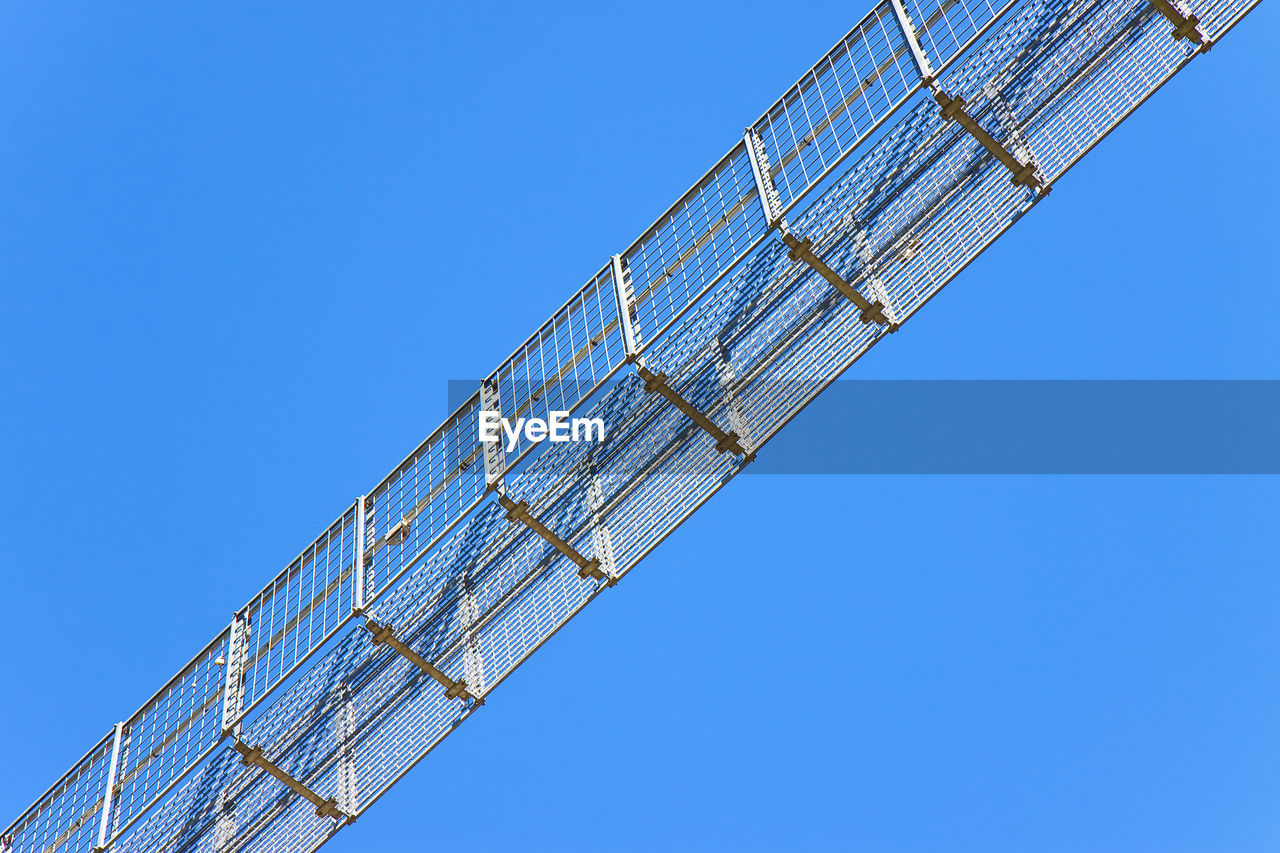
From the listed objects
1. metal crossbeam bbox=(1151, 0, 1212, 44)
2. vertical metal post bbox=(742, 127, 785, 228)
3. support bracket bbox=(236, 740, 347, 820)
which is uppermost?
vertical metal post bbox=(742, 127, 785, 228)

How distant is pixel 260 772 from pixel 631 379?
895 cm

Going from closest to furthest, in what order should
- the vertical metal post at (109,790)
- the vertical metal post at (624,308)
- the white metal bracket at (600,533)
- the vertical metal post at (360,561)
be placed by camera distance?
the vertical metal post at (624,308), the white metal bracket at (600,533), the vertical metal post at (360,561), the vertical metal post at (109,790)

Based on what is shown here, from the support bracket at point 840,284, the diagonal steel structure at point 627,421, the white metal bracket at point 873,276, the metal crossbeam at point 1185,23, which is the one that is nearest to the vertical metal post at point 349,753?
the diagonal steel structure at point 627,421

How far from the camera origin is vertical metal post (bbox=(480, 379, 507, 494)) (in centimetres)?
2478

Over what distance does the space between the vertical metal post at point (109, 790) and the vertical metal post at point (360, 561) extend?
635 cm

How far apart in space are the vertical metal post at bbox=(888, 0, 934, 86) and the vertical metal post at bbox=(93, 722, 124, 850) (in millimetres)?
16838

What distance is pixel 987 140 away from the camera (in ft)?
72.7

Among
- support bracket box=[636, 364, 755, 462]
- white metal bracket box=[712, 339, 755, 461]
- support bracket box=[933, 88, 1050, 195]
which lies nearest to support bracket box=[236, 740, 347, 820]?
support bracket box=[636, 364, 755, 462]

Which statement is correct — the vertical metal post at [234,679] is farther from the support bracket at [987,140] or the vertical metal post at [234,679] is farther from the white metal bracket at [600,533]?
the support bracket at [987,140]

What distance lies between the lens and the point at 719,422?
24.2 metres

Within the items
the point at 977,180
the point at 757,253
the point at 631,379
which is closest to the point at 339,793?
the point at 631,379

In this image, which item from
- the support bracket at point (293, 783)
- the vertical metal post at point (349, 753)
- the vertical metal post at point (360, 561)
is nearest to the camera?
the vertical metal post at point (360, 561)

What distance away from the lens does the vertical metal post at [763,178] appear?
22891 millimetres

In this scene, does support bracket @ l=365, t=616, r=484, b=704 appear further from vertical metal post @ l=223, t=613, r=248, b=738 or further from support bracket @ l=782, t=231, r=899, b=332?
support bracket @ l=782, t=231, r=899, b=332
